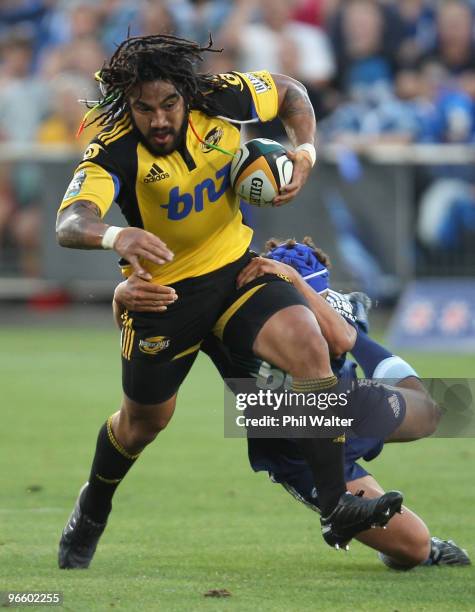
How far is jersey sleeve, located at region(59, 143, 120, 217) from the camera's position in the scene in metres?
6.21

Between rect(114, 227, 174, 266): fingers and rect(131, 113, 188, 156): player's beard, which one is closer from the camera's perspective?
rect(114, 227, 174, 266): fingers

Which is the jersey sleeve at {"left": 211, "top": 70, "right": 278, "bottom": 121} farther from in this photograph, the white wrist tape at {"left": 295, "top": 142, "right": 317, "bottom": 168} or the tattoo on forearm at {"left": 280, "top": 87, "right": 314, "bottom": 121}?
the white wrist tape at {"left": 295, "top": 142, "right": 317, "bottom": 168}

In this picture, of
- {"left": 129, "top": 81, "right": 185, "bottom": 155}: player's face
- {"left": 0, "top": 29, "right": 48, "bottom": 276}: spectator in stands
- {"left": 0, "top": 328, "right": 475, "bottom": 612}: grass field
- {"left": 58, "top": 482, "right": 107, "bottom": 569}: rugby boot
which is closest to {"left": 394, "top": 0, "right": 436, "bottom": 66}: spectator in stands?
{"left": 0, "top": 29, "right": 48, "bottom": 276}: spectator in stands

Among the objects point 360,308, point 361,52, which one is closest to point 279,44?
point 361,52

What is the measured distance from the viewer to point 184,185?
656 centimetres

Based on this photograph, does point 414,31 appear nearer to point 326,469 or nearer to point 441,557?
point 441,557

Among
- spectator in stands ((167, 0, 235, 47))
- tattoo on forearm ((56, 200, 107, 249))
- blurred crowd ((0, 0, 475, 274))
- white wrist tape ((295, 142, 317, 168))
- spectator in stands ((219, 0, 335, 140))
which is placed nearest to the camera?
tattoo on forearm ((56, 200, 107, 249))

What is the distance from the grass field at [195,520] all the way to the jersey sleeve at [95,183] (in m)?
1.65

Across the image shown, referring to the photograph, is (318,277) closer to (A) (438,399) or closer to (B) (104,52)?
(A) (438,399)

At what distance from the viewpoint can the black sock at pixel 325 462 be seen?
20.4 ft

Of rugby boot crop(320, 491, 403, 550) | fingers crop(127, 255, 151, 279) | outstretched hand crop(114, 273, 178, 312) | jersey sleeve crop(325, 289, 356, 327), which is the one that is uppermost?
fingers crop(127, 255, 151, 279)

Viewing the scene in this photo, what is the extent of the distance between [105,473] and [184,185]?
142cm

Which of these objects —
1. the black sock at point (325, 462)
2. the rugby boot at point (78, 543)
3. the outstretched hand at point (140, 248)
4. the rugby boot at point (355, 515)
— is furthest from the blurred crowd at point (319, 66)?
the outstretched hand at point (140, 248)

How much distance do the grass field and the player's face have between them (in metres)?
1.95
